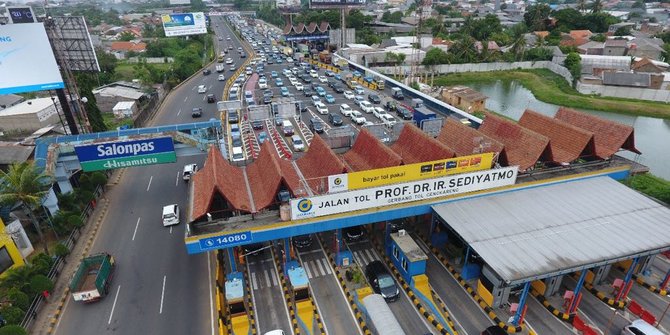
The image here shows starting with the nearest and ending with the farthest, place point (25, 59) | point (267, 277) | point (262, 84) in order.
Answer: point (267, 277) < point (25, 59) < point (262, 84)

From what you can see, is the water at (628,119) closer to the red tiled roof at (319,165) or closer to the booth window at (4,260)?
the red tiled roof at (319,165)

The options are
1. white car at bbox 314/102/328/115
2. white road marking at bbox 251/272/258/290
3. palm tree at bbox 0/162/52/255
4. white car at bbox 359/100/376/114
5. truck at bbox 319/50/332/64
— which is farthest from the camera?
truck at bbox 319/50/332/64

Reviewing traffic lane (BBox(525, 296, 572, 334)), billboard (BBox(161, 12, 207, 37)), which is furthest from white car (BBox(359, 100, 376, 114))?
billboard (BBox(161, 12, 207, 37))

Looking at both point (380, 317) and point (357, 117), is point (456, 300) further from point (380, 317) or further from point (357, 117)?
point (357, 117)

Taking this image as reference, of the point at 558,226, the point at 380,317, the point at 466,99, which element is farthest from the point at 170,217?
the point at 466,99

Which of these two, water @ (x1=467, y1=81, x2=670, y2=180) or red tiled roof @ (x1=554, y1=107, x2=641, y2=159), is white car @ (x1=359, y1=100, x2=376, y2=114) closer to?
water @ (x1=467, y1=81, x2=670, y2=180)

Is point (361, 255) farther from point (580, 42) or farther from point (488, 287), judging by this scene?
point (580, 42)
